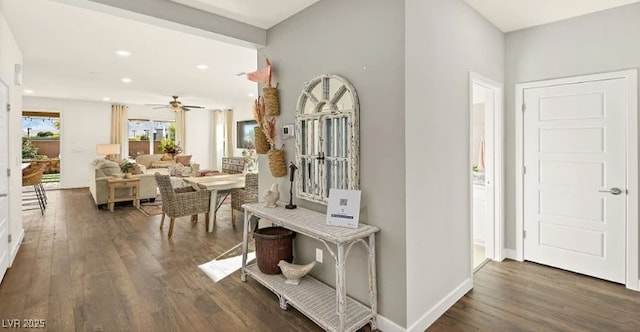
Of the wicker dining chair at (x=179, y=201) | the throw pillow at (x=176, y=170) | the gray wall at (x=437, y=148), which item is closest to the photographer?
the gray wall at (x=437, y=148)

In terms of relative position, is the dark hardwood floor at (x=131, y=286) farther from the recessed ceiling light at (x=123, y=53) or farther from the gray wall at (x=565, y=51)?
the gray wall at (x=565, y=51)

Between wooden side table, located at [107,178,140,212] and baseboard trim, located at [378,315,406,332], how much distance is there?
5701 mm

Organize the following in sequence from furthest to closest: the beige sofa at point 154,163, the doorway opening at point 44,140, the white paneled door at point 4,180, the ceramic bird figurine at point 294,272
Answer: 1. the beige sofa at point 154,163
2. the doorway opening at point 44,140
3. the white paneled door at point 4,180
4. the ceramic bird figurine at point 294,272

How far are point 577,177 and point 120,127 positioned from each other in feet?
35.3

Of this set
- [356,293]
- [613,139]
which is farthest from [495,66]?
[356,293]

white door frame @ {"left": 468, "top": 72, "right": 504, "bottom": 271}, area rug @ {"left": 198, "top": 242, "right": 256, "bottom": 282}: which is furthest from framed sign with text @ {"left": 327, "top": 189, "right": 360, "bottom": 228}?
white door frame @ {"left": 468, "top": 72, "right": 504, "bottom": 271}

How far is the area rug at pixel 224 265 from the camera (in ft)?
10.6

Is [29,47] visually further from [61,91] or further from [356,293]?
[356,293]

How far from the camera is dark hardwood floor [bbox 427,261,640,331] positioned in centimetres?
232

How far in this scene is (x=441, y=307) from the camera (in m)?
2.48

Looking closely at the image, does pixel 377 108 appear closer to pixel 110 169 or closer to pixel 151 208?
pixel 151 208

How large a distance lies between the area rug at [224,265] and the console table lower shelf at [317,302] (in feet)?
1.64

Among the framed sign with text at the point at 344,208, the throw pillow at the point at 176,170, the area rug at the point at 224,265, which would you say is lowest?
the area rug at the point at 224,265

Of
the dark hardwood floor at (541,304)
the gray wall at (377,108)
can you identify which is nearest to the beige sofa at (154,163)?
the gray wall at (377,108)
